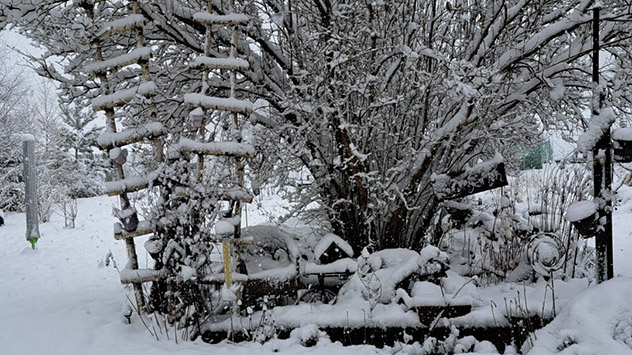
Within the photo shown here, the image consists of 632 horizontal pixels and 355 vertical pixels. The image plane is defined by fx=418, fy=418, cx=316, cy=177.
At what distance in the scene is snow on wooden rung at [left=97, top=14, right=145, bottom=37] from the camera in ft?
10.5

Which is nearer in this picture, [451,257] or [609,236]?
[609,236]

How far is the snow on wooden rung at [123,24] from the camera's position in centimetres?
319

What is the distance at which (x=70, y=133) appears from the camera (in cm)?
2175

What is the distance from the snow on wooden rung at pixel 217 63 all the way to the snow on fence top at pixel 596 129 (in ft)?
8.21

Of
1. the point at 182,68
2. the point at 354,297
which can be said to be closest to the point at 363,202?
the point at 354,297

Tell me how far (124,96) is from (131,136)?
0.31m

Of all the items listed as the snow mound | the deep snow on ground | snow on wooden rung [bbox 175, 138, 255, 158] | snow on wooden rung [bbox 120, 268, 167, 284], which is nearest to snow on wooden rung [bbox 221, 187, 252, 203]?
snow on wooden rung [bbox 175, 138, 255, 158]

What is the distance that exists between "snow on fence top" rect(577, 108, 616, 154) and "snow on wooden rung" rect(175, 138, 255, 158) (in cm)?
239

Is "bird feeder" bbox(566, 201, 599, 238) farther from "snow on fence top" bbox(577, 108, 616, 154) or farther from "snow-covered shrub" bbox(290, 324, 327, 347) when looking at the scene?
"snow-covered shrub" bbox(290, 324, 327, 347)

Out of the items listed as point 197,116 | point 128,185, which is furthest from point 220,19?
point 128,185

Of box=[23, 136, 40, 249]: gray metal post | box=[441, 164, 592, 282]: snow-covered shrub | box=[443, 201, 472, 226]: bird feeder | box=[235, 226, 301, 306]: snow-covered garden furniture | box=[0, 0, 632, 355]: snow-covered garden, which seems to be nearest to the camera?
box=[0, 0, 632, 355]: snow-covered garden

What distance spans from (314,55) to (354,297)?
213 cm

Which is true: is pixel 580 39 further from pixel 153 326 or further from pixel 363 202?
pixel 153 326

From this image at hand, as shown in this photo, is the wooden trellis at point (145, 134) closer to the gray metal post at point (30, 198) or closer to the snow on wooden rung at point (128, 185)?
the snow on wooden rung at point (128, 185)
